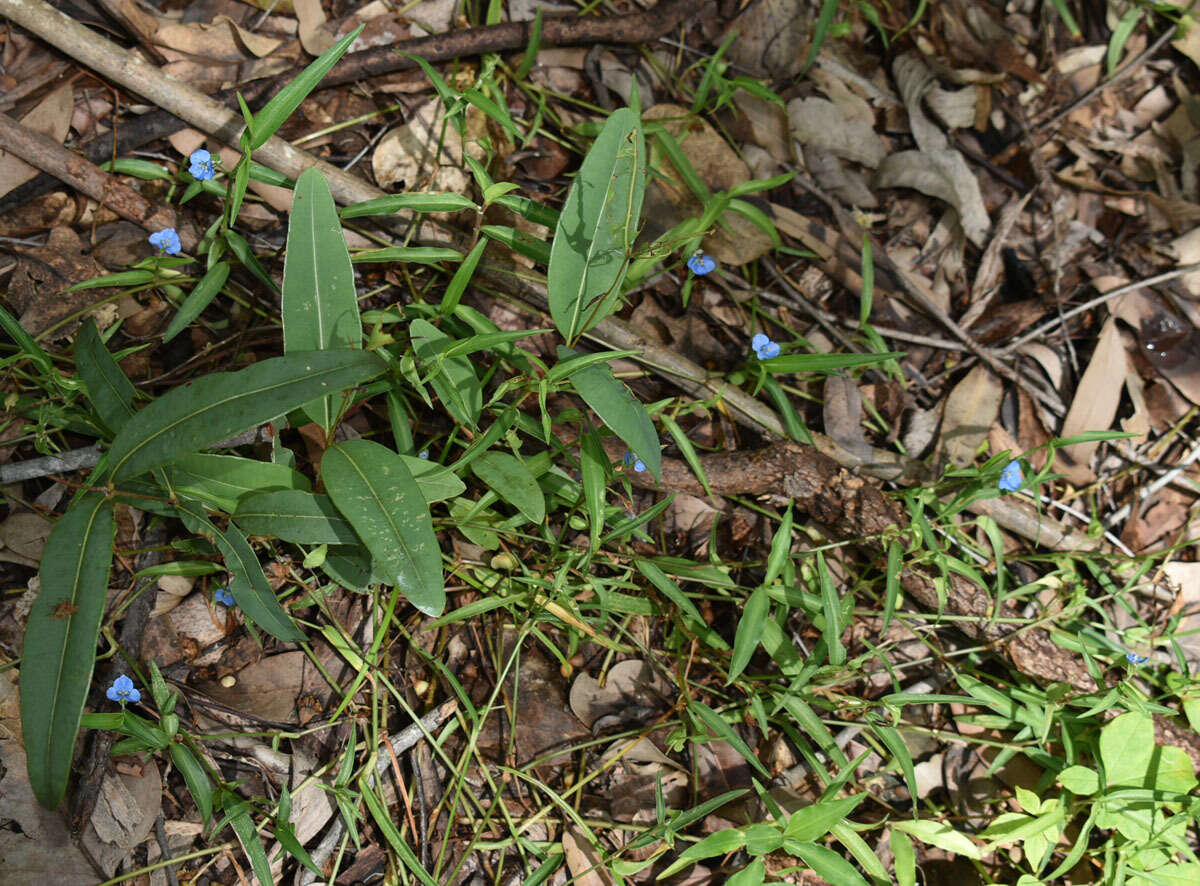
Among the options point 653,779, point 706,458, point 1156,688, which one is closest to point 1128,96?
point 1156,688

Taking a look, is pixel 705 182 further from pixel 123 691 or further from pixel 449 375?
pixel 123 691

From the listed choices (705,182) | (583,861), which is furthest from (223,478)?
(705,182)

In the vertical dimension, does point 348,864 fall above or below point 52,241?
below

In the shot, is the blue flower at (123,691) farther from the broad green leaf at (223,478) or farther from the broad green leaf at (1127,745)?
the broad green leaf at (1127,745)

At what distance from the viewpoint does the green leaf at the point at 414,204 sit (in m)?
2.17

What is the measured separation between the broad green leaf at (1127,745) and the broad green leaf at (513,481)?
175cm

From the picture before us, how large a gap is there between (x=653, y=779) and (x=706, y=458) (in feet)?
3.14

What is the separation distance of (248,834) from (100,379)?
3.80ft

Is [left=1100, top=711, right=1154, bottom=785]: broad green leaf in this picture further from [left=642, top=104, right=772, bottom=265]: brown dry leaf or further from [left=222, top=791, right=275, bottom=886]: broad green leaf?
[left=222, top=791, right=275, bottom=886]: broad green leaf

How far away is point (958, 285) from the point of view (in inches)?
126

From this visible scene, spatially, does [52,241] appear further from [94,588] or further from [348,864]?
[348,864]

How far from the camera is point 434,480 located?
2004 millimetres

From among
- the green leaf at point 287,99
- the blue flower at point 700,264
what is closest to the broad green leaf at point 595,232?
the blue flower at point 700,264

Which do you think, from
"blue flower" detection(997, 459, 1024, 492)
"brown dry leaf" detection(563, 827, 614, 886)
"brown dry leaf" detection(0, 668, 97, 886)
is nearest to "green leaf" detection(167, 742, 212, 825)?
"brown dry leaf" detection(0, 668, 97, 886)
